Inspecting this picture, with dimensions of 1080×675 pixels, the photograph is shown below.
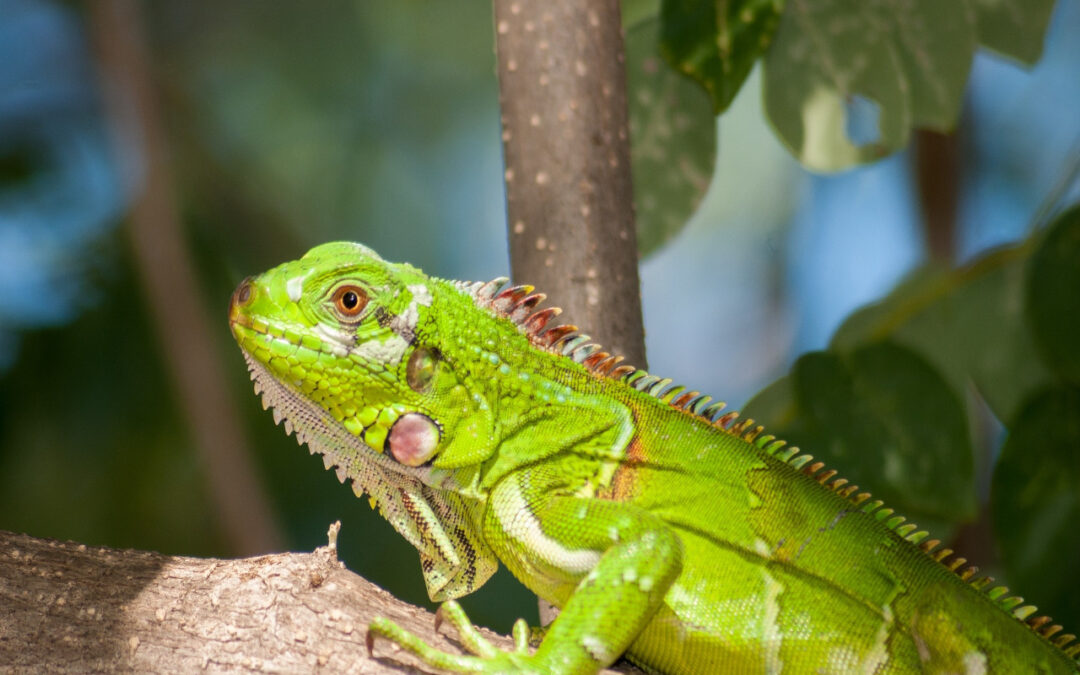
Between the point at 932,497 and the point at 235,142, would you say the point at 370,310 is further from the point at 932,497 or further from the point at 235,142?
the point at 235,142

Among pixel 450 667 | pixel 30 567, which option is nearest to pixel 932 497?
pixel 450 667

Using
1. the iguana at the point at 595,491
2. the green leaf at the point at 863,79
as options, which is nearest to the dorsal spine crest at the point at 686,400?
the iguana at the point at 595,491

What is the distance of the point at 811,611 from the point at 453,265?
8.83 metres

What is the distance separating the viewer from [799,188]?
12664mm

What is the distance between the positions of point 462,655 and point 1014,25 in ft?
9.27

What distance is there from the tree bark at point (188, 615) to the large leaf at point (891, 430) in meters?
1.51

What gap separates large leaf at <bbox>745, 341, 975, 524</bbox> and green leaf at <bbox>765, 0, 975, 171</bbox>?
2.30ft

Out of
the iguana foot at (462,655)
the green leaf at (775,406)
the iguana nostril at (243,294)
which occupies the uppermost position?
the iguana nostril at (243,294)

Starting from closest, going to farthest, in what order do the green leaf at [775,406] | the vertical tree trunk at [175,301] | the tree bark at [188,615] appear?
the tree bark at [188,615], the green leaf at [775,406], the vertical tree trunk at [175,301]

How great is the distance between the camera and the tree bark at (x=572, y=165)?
9.16 ft

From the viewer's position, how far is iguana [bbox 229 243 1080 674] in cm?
222

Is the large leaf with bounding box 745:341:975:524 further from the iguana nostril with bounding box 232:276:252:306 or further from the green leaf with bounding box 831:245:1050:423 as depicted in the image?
the iguana nostril with bounding box 232:276:252:306

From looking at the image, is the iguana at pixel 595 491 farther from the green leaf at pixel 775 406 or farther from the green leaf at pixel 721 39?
the green leaf at pixel 721 39

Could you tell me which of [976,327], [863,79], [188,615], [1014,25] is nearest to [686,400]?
[188,615]
